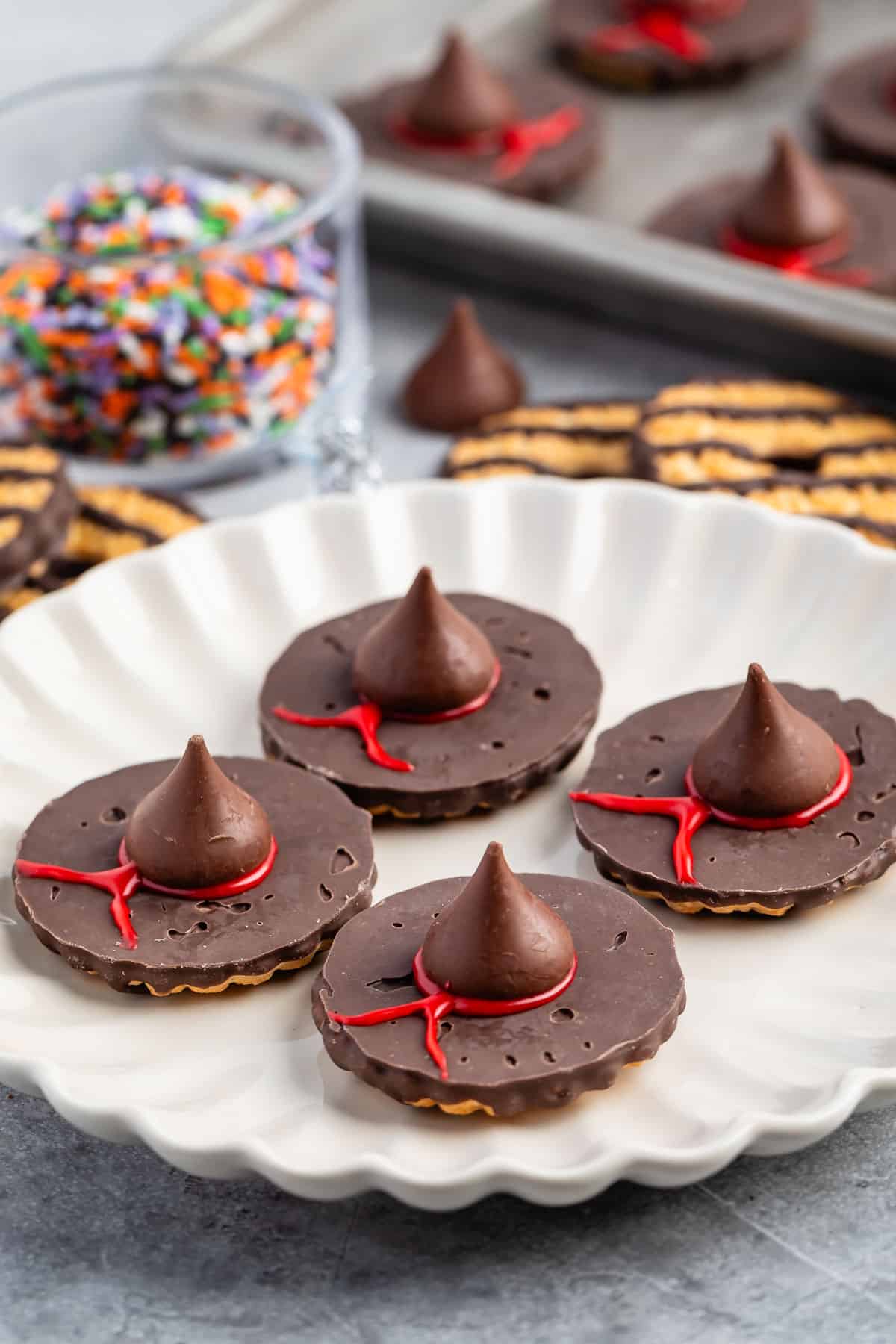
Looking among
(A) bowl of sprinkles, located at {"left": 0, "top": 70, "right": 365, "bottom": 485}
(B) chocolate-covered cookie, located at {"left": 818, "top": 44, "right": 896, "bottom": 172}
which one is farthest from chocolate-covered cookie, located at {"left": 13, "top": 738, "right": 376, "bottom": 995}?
(B) chocolate-covered cookie, located at {"left": 818, "top": 44, "right": 896, "bottom": 172}

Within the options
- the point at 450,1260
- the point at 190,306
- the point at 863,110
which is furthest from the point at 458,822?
the point at 863,110

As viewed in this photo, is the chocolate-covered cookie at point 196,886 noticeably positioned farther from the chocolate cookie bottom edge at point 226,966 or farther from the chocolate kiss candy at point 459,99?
the chocolate kiss candy at point 459,99

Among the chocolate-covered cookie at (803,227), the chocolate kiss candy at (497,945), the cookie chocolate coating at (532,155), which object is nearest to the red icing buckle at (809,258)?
the chocolate-covered cookie at (803,227)

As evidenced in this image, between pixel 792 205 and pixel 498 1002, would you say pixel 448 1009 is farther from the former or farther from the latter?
pixel 792 205

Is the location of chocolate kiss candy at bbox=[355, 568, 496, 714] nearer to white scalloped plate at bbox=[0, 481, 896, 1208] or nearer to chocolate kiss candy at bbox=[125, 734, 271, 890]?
white scalloped plate at bbox=[0, 481, 896, 1208]

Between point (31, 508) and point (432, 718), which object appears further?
point (31, 508)

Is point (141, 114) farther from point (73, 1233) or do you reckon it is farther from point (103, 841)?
point (73, 1233)

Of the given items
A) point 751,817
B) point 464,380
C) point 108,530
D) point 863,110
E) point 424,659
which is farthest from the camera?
point 863,110
